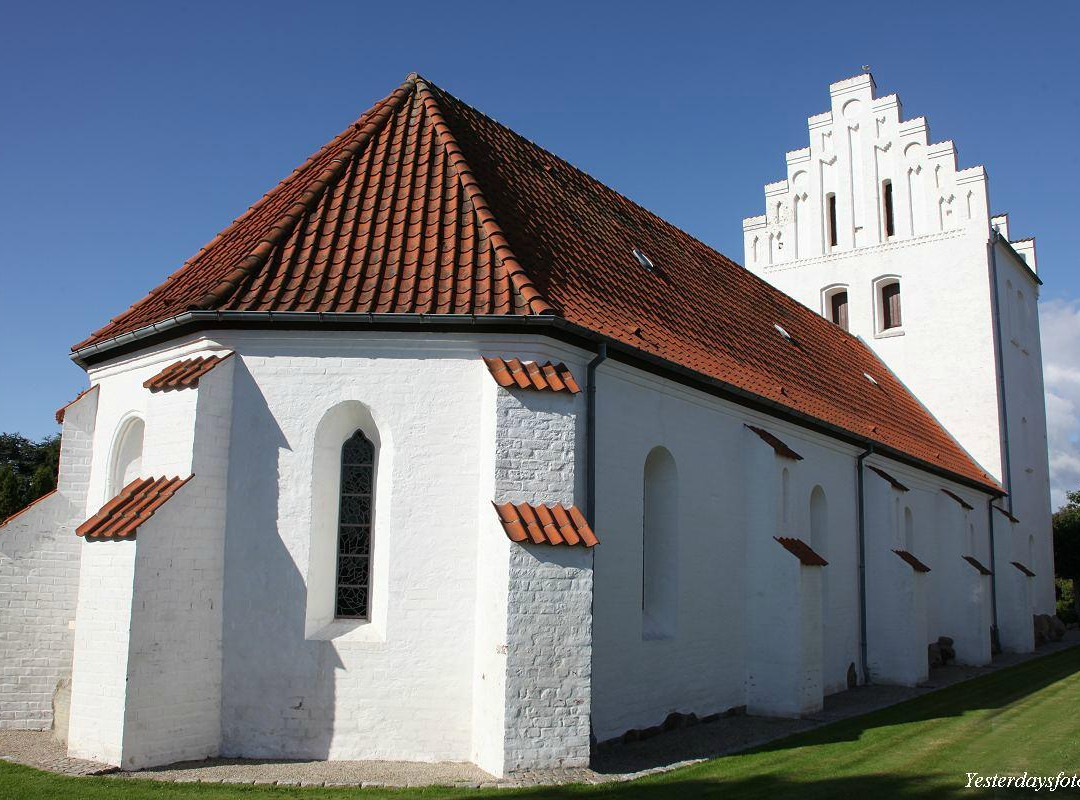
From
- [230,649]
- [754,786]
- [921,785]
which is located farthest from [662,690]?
[230,649]

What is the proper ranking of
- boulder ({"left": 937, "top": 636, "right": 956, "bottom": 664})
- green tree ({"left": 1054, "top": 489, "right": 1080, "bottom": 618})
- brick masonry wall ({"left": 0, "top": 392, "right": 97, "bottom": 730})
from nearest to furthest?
brick masonry wall ({"left": 0, "top": 392, "right": 97, "bottom": 730}) < boulder ({"left": 937, "top": 636, "right": 956, "bottom": 664}) < green tree ({"left": 1054, "top": 489, "right": 1080, "bottom": 618})

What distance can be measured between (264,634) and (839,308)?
2149cm

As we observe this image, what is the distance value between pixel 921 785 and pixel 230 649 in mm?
7187

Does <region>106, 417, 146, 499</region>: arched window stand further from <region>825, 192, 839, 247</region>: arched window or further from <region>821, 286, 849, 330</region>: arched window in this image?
<region>825, 192, 839, 247</region>: arched window

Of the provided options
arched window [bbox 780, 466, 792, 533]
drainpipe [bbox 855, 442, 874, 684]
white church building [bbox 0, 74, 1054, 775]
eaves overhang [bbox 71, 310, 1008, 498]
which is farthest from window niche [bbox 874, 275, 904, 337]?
eaves overhang [bbox 71, 310, 1008, 498]

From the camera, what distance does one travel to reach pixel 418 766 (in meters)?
9.16

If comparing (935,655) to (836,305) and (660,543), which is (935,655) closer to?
(836,305)

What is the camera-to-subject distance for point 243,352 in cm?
1011

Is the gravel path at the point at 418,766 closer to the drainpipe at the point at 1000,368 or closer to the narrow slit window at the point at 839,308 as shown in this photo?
the drainpipe at the point at 1000,368

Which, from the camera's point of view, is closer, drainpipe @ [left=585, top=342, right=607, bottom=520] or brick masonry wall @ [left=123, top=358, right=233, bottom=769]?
brick masonry wall @ [left=123, top=358, right=233, bottom=769]

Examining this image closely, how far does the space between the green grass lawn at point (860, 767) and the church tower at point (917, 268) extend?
11.9 meters

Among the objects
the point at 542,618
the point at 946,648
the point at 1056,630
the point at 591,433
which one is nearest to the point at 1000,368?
the point at 946,648

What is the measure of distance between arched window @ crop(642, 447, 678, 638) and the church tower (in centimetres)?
1561

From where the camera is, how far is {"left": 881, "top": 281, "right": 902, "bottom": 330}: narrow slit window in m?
25.8
